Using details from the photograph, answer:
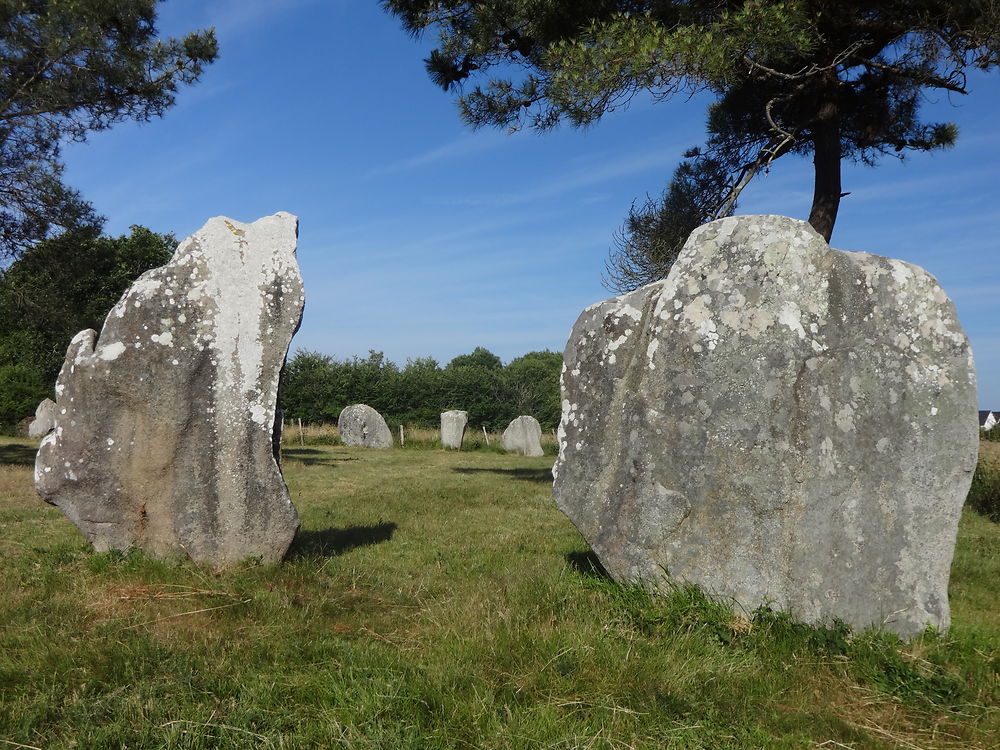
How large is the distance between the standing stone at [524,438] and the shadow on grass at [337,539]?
49.8ft

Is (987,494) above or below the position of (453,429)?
below

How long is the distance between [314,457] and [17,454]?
762 centimetres

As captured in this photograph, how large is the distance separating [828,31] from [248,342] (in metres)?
10.8

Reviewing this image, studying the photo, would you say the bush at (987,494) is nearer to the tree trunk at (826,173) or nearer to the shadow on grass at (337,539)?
the tree trunk at (826,173)

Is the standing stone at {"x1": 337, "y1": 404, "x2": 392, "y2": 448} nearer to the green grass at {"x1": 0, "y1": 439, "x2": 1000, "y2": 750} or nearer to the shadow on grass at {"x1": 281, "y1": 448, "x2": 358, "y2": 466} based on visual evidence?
the shadow on grass at {"x1": 281, "y1": 448, "x2": 358, "y2": 466}

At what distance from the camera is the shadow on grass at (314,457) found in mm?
18336

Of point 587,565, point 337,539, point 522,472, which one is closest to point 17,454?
point 522,472

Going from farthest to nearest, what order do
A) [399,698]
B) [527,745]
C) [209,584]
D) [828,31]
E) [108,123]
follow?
1. [108,123]
2. [828,31]
3. [209,584]
4. [399,698]
5. [527,745]

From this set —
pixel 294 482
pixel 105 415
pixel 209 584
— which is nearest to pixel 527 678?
pixel 209 584

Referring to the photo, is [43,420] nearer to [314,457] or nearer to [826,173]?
[314,457]

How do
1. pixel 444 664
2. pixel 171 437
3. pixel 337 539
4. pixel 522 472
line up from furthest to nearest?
pixel 522 472 → pixel 337 539 → pixel 171 437 → pixel 444 664

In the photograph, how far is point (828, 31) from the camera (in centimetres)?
1191

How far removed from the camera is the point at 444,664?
398 cm

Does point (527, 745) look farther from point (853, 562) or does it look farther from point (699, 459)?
point (853, 562)
